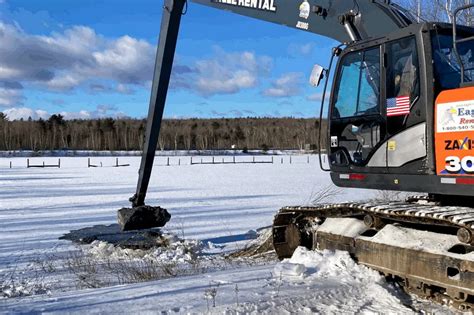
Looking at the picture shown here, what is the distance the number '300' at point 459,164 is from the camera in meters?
4.76

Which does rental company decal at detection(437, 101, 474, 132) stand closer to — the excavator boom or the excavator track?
the excavator track

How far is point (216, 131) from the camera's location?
135125mm

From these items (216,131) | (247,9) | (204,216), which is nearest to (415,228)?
(247,9)

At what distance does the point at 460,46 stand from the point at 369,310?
299cm

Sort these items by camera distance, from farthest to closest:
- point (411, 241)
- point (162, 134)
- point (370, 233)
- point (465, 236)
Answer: point (162, 134)
point (370, 233)
point (411, 241)
point (465, 236)

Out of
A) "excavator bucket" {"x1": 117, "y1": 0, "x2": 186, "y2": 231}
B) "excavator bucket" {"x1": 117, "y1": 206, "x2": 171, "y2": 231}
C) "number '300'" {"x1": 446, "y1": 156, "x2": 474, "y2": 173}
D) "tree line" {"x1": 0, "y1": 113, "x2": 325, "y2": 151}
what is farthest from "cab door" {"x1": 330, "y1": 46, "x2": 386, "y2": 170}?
"tree line" {"x1": 0, "y1": 113, "x2": 325, "y2": 151}

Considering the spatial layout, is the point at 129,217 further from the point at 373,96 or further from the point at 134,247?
the point at 373,96

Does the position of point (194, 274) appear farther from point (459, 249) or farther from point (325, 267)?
point (459, 249)

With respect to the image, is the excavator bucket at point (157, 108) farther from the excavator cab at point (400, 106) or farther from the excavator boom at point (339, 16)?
the excavator cab at point (400, 106)

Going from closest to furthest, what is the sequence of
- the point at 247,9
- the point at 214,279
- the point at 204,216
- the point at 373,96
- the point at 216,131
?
the point at 214,279 → the point at 373,96 → the point at 247,9 → the point at 204,216 → the point at 216,131

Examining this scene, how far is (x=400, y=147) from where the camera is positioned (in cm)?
551

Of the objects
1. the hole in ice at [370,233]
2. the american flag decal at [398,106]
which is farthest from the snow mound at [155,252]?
the american flag decal at [398,106]

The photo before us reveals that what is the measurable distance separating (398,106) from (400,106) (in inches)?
0.9

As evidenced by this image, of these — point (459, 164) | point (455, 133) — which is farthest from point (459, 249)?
point (455, 133)
